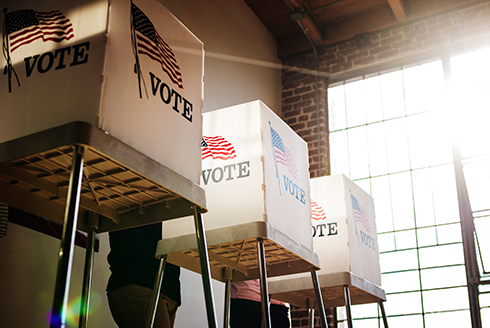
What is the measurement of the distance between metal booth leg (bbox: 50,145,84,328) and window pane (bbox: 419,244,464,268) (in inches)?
153

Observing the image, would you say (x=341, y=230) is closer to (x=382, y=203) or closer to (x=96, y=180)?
(x=96, y=180)

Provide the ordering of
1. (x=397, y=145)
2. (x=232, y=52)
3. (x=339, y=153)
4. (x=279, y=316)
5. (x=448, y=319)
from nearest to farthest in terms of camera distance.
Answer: (x=279, y=316) → (x=448, y=319) → (x=232, y=52) → (x=397, y=145) → (x=339, y=153)

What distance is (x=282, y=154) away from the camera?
1846 mm

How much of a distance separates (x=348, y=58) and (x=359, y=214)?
2.93 metres

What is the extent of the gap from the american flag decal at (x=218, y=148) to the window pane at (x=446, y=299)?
3.09 m

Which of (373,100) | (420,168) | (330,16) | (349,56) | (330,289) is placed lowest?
Answer: (330,289)

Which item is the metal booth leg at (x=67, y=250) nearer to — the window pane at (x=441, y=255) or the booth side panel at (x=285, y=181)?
the booth side panel at (x=285, y=181)

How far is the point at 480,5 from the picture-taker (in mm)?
4773

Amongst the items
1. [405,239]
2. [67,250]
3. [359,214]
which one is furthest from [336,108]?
[67,250]

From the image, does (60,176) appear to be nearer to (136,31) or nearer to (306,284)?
(136,31)

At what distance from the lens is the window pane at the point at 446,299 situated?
4125 mm

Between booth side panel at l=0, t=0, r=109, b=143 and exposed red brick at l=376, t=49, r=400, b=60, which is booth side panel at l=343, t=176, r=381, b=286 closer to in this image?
booth side panel at l=0, t=0, r=109, b=143

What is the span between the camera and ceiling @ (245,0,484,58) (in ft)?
16.1

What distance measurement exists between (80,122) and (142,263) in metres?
0.88
